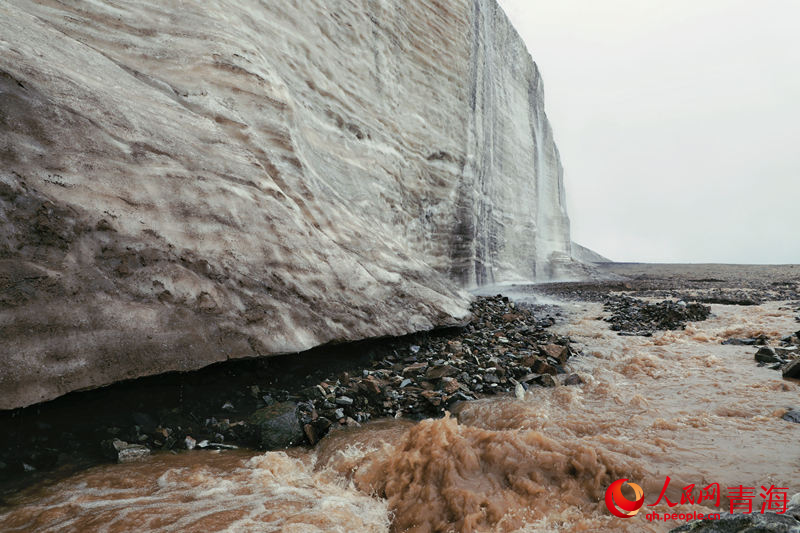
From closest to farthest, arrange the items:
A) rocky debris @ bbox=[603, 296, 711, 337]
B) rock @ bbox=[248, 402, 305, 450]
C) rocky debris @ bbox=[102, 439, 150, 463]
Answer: rocky debris @ bbox=[102, 439, 150, 463]
rock @ bbox=[248, 402, 305, 450]
rocky debris @ bbox=[603, 296, 711, 337]

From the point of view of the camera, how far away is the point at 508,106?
27.5 metres

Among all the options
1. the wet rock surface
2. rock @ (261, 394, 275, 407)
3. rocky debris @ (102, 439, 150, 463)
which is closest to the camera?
the wet rock surface

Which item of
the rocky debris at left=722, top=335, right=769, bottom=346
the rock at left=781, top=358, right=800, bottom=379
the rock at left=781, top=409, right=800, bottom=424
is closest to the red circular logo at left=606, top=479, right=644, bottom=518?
the rock at left=781, top=409, right=800, bottom=424

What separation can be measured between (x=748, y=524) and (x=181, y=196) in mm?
5204

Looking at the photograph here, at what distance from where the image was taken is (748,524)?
182cm

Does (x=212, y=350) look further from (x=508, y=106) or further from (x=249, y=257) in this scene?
(x=508, y=106)

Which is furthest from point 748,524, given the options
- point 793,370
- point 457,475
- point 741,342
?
point 741,342

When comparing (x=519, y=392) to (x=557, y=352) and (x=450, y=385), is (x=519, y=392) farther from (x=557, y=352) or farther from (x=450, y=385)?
(x=557, y=352)

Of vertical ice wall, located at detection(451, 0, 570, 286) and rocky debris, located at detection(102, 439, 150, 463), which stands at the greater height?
vertical ice wall, located at detection(451, 0, 570, 286)

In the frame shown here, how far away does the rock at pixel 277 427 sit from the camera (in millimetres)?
3631

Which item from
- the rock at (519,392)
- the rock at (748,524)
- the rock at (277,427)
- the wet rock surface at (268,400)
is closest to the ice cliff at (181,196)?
the wet rock surface at (268,400)

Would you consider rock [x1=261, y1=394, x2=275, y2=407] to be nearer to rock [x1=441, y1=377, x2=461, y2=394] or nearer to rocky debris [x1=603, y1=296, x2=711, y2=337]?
rock [x1=441, y1=377, x2=461, y2=394]

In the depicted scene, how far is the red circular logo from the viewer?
7.92 ft

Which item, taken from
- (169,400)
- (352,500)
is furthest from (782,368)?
(169,400)
